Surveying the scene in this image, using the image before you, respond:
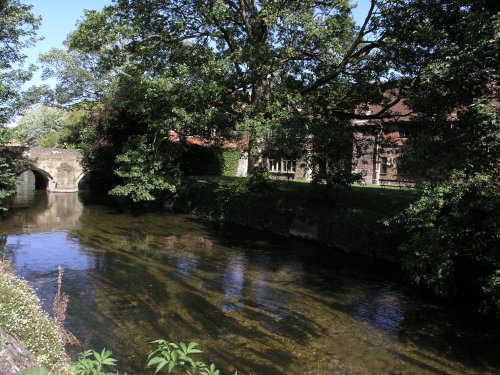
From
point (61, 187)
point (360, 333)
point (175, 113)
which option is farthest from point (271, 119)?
point (61, 187)

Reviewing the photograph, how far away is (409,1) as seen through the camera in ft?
50.8

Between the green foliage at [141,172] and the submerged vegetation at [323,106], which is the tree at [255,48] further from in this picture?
the green foliage at [141,172]

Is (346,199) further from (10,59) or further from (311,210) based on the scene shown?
(10,59)

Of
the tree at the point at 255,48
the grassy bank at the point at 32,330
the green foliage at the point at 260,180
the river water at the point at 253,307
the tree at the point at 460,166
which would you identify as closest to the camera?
the grassy bank at the point at 32,330

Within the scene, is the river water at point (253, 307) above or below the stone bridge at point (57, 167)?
below

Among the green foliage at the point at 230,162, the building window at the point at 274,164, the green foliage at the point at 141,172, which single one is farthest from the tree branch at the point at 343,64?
the green foliage at the point at 230,162

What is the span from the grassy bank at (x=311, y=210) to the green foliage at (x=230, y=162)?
12337 millimetres

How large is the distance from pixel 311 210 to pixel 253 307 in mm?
9045

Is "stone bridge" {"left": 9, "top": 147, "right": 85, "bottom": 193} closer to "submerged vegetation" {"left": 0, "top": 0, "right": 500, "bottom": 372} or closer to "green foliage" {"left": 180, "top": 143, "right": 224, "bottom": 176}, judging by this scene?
"green foliage" {"left": 180, "top": 143, "right": 224, "bottom": 176}

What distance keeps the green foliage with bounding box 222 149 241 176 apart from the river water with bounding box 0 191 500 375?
21.0 metres

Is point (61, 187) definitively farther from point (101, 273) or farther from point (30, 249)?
point (101, 273)

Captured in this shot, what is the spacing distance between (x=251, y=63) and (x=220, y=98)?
3.00 meters

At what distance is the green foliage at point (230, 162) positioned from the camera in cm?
3850

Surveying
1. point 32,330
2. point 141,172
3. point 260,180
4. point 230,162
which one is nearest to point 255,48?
point 260,180
